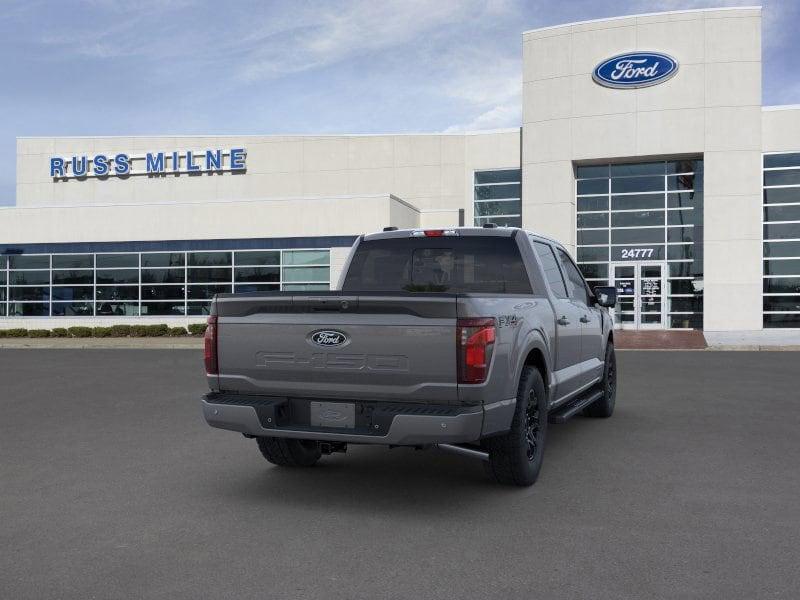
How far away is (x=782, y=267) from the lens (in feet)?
93.8

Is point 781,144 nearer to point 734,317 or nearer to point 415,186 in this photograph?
point 734,317

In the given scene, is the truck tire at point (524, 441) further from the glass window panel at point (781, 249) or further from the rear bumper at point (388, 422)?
the glass window panel at point (781, 249)

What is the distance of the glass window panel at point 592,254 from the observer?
3086cm

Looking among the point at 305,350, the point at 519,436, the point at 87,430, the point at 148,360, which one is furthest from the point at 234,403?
the point at 148,360

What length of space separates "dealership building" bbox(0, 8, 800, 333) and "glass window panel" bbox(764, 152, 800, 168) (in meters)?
0.05

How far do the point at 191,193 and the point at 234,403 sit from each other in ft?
111

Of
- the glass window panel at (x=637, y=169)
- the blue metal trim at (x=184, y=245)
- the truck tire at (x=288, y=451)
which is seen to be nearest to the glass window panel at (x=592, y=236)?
the glass window panel at (x=637, y=169)

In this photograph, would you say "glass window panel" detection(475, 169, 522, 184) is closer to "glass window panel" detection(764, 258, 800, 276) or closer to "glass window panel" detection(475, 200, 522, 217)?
"glass window panel" detection(475, 200, 522, 217)

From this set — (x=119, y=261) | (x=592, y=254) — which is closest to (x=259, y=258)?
(x=119, y=261)

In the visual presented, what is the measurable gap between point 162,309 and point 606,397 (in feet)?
89.9

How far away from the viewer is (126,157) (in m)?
38.2

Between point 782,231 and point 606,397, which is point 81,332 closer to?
point 606,397

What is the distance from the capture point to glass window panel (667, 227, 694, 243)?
29766 millimetres

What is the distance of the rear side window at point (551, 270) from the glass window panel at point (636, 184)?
24.4 m
